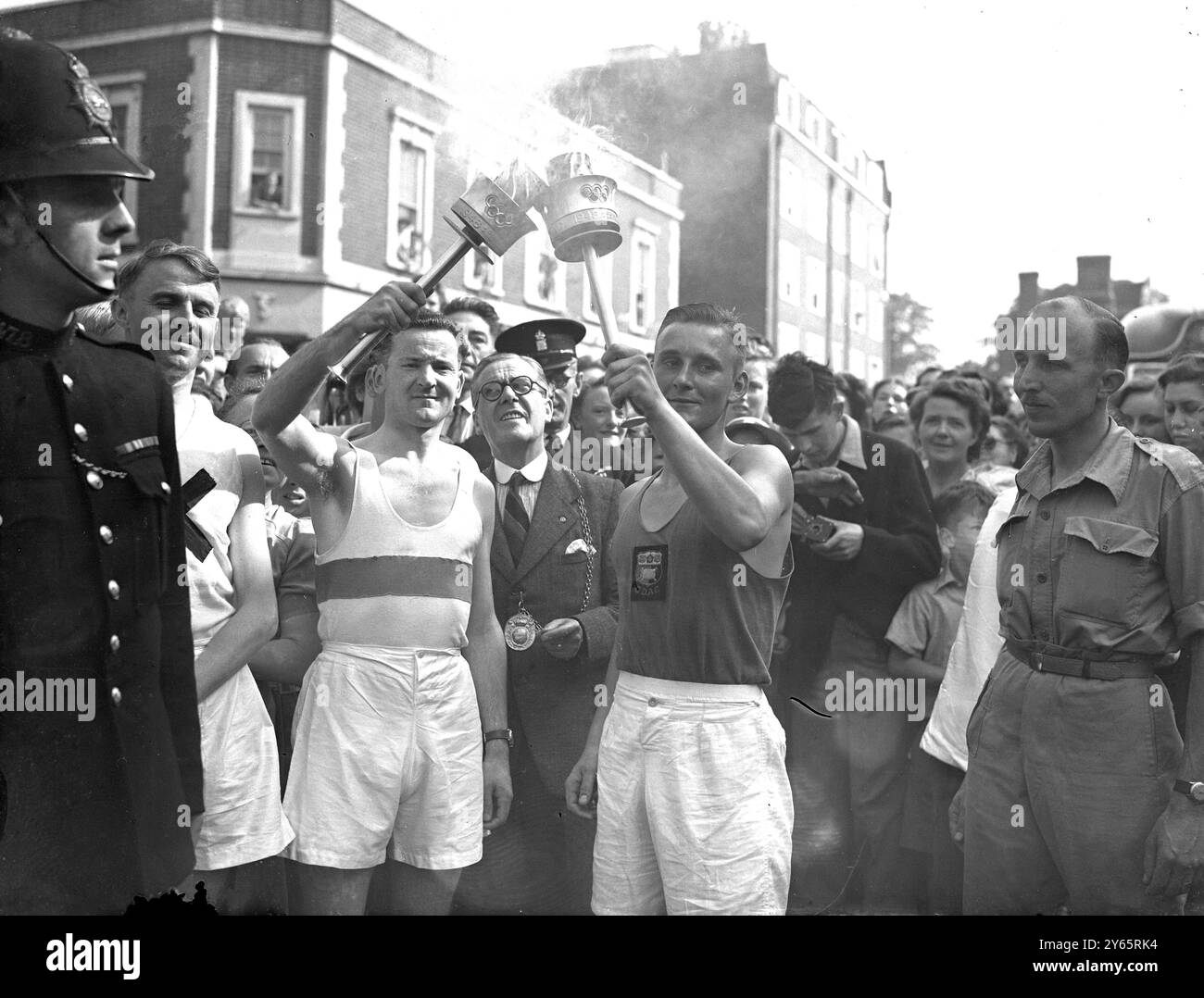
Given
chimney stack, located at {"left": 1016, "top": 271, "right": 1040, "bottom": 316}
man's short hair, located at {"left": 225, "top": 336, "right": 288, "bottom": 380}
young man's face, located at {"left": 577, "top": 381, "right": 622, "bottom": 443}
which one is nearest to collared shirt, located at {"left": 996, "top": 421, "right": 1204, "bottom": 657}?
chimney stack, located at {"left": 1016, "top": 271, "right": 1040, "bottom": 316}

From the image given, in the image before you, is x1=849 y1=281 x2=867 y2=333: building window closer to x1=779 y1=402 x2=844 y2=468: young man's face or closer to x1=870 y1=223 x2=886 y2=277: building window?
x1=870 y1=223 x2=886 y2=277: building window

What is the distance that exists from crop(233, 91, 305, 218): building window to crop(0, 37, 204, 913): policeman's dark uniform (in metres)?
1.26

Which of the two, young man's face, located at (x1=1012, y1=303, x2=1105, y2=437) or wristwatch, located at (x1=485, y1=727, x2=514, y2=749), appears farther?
wristwatch, located at (x1=485, y1=727, x2=514, y2=749)

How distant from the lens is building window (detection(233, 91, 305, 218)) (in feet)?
11.9

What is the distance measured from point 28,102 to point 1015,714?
9.23 ft

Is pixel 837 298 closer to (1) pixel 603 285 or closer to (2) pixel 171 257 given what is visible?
(1) pixel 603 285

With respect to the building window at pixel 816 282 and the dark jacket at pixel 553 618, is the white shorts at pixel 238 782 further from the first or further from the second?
the building window at pixel 816 282

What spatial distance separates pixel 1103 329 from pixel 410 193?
2.23 metres

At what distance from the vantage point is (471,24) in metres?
3.40

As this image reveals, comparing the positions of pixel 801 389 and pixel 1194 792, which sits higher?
pixel 801 389

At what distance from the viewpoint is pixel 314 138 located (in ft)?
12.0

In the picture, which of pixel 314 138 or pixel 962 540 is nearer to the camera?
pixel 314 138

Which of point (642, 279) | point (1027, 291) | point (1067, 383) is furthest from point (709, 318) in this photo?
point (1027, 291)

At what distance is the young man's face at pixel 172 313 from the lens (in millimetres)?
2979
